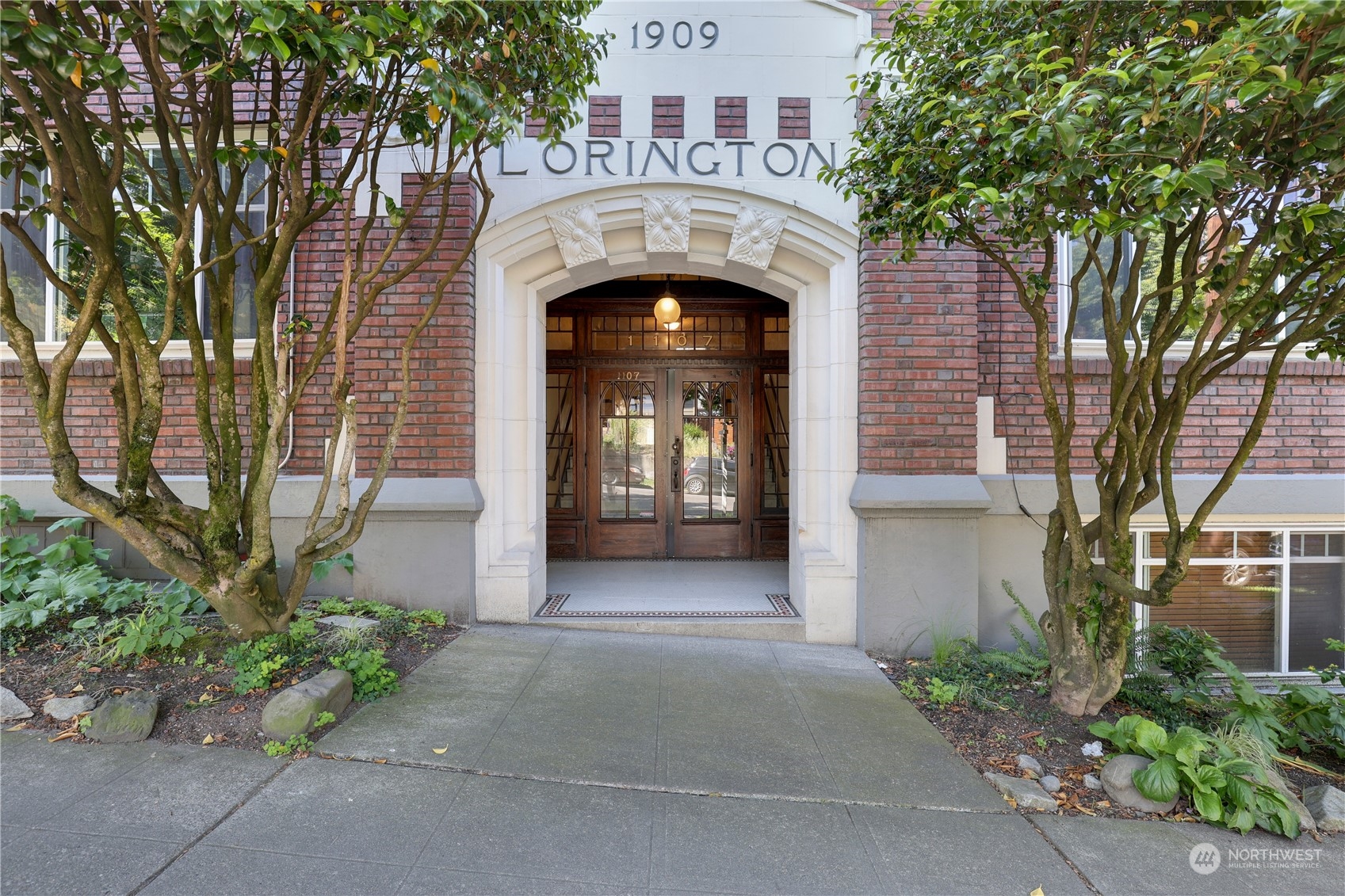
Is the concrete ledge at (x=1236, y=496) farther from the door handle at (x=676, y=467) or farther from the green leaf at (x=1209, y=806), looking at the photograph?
the door handle at (x=676, y=467)

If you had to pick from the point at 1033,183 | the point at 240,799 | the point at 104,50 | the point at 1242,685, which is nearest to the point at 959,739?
the point at 1242,685

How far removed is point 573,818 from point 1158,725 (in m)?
2.98

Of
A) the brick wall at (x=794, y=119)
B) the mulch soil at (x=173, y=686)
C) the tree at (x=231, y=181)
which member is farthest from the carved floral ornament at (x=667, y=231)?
the mulch soil at (x=173, y=686)

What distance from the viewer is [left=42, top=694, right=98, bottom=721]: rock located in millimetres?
3248

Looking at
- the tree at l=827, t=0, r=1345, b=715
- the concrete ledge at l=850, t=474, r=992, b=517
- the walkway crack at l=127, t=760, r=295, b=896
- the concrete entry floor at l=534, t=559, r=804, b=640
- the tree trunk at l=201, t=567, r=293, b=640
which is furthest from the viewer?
the concrete entry floor at l=534, t=559, r=804, b=640

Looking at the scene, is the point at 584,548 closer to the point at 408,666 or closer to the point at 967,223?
the point at 408,666

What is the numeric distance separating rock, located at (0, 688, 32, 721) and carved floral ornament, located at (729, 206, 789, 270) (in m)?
5.29

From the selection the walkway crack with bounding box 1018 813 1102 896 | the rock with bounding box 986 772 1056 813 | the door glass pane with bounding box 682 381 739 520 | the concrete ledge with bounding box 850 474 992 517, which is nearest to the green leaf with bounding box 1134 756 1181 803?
the rock with bounding box 986 772 1056 813

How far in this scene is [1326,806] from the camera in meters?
2.90

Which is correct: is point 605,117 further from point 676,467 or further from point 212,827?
point 212,827

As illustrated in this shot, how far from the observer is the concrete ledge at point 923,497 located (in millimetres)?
4898

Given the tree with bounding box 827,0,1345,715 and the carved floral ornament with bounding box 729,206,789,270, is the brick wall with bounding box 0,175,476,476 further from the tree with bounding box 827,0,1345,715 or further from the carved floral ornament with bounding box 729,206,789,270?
the tree with bounding box 827,0,1345,715

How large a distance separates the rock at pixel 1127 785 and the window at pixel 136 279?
6649 mm

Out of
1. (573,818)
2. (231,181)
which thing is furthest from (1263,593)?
(231,181)
